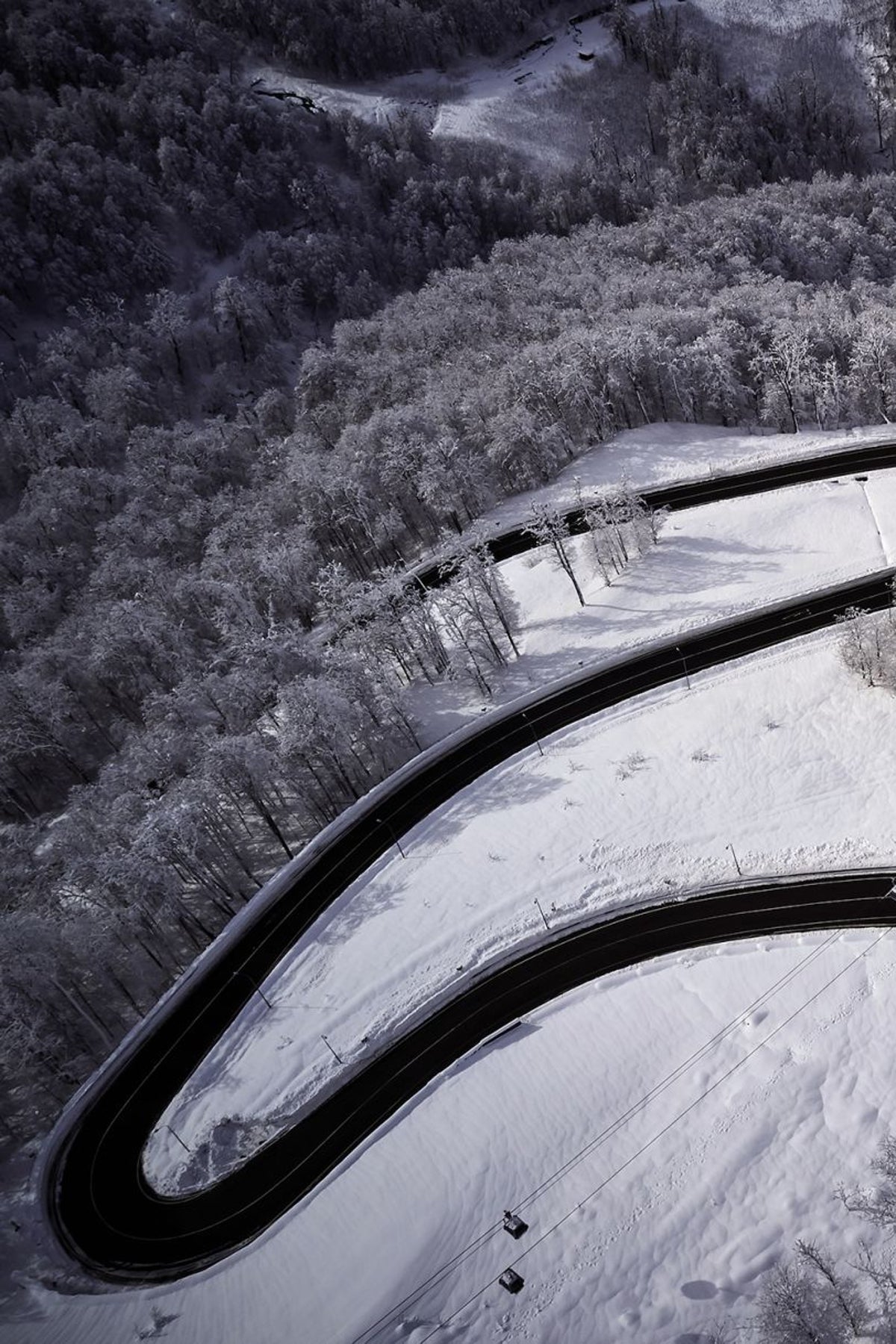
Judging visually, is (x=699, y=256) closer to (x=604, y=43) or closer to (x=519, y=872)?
(x=604, y=43)

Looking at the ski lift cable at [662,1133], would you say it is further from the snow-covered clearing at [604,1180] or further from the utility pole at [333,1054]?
the utility pole at [333,1054]

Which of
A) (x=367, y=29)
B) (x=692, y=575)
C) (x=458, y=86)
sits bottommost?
(x=692, y=575)

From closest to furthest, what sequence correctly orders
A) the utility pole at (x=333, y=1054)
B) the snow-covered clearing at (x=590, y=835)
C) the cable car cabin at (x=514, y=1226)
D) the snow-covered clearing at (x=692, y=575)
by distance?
the cable car cabin at (x=514, y=1226), the utility pole at (x=333, y=1054), the snow-covered clearing at (x=590, y=835), the snow-covered clearing at (x=692, y=575)

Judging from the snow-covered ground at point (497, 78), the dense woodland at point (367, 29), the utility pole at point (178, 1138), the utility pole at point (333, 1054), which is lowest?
the utility pole at point (333, 1054)

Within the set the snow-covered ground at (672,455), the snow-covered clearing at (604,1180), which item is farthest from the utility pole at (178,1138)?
the snow-covered ground at (672,455)

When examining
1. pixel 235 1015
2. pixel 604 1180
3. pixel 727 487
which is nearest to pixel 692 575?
pixel 727 487

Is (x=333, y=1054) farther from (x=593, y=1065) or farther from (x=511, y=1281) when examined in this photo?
(x=511, y=1281)

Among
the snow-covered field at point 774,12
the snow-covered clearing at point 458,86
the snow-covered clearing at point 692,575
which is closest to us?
the snow-covered clearing at point 692,575
